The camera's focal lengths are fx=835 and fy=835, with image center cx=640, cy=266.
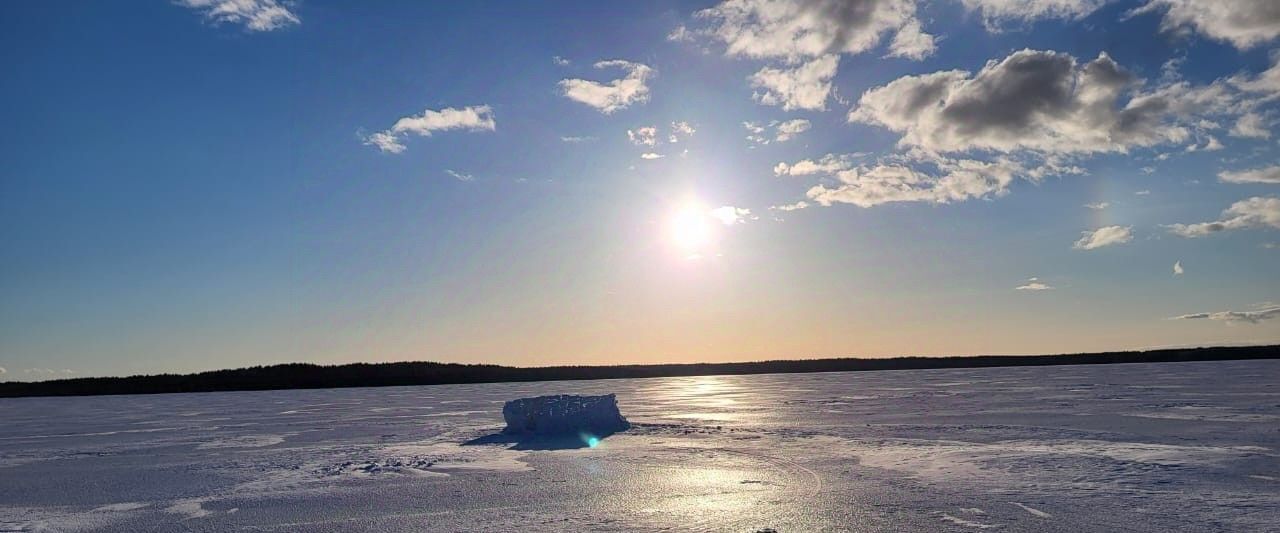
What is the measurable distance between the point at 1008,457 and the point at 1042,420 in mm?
6629

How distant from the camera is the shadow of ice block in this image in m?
16.7

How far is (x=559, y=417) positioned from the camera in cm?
1678

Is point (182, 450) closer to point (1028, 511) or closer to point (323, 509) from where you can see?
point (323, 509)

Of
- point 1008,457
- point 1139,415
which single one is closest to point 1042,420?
point 1139,415

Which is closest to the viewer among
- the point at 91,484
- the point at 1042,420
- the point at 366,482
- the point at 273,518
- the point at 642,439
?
the point at 273,518

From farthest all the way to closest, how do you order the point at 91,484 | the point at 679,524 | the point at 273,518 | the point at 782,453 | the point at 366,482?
the point at 782,453
the point at 91,484
the point at 366,482
the point at 273,518
the point at 679,524

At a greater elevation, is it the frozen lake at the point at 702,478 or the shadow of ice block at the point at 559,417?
the shadow of ice block at the point at 559,417

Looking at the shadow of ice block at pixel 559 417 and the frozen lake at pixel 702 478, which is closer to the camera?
the frozen lake at pixel 702 478

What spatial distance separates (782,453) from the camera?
12367mm

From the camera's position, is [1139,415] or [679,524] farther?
[1139,415]

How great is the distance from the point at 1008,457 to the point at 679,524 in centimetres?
614

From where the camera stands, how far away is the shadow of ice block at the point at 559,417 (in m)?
16.7

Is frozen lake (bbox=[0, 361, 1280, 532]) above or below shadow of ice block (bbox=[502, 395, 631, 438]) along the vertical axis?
below

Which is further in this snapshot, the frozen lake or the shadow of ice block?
the shadow of ice block
